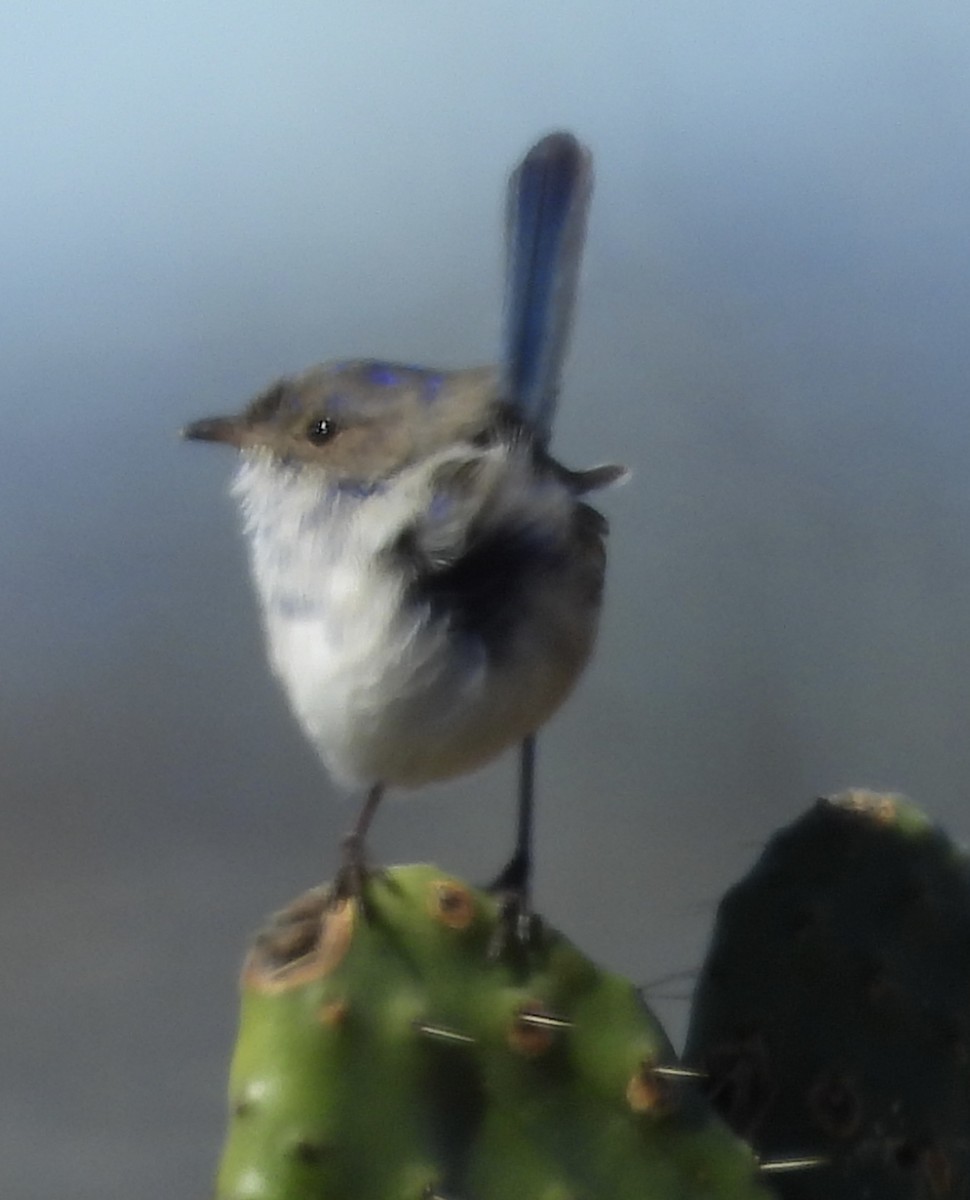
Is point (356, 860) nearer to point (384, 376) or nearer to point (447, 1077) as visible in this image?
point (447, 1077)

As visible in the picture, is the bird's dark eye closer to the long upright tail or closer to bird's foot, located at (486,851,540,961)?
the long upright tail

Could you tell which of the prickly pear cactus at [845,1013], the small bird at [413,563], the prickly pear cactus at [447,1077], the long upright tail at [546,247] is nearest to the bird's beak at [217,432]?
the small bird at [413,563]

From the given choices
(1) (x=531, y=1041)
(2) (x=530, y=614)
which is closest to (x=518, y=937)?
(1) (x=531, y=1041)

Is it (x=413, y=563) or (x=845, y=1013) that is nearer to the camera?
(x=413, y=563)

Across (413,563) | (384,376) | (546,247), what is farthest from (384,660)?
(546,247)

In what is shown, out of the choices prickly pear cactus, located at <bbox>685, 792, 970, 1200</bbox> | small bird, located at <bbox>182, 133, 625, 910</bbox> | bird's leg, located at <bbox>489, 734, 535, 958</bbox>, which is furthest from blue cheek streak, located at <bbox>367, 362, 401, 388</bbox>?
prickly pear cactus, located at <bbox>685, 792, 970, 1200</bbox>

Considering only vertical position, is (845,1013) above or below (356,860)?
below

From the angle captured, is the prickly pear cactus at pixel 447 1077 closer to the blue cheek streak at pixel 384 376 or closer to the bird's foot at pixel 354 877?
the bird's foot at pixel 354 877
